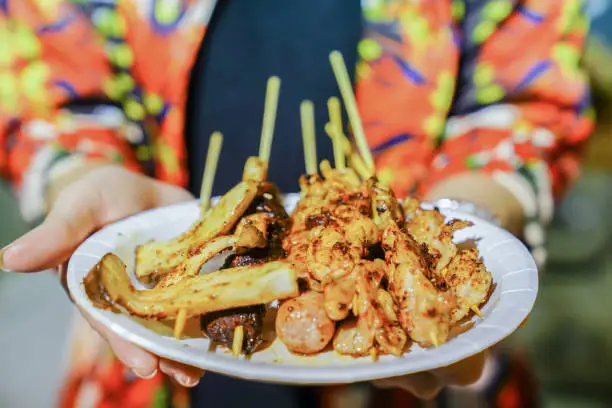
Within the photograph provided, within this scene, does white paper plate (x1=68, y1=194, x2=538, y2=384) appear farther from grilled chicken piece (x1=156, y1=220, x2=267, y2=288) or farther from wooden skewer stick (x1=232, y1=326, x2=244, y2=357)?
grilled chicken piece (x1=156, y1=220, x2=267, y2=288)

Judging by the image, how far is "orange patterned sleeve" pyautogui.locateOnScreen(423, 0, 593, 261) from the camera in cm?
287

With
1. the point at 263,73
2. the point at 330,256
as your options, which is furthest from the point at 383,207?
the point at 263,73

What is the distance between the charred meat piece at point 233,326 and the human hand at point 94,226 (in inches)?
5.4

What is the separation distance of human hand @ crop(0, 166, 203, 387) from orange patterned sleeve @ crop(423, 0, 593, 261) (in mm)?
1572

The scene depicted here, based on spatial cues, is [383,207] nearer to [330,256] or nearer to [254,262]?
[330,256]

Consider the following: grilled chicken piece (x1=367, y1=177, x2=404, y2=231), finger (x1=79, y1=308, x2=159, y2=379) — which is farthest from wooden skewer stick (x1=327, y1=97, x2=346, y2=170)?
finger (x1=79, y1=308, x2=159, y2=379)

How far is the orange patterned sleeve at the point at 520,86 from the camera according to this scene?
287 cm

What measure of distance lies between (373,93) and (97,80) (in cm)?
146

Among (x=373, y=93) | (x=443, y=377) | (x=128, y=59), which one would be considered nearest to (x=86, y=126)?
(x=128, y=59)

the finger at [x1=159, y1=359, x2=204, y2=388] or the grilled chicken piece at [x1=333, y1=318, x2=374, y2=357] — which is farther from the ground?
the grilled chicken piece at [x1=333, y1=318, x2=374, y2=357]

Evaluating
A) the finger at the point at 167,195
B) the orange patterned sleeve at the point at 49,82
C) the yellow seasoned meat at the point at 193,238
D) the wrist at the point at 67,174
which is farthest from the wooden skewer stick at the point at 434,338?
the orange patterned sleeve at the point at 49,82

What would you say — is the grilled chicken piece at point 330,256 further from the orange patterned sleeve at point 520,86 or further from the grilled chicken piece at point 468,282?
the orange patterned sleeve at point 520,86

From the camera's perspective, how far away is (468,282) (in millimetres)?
1625

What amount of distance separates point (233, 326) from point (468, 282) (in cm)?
71
